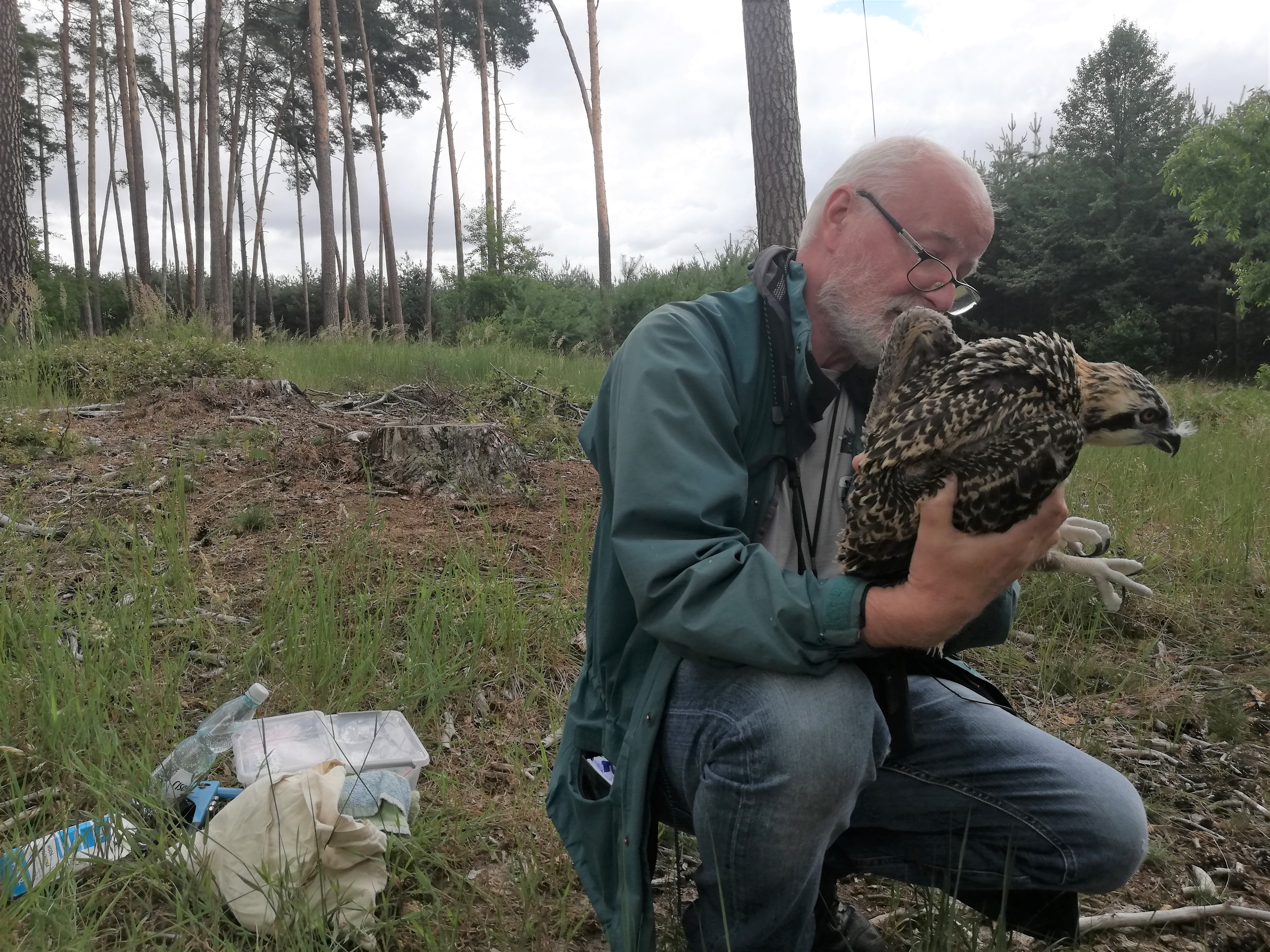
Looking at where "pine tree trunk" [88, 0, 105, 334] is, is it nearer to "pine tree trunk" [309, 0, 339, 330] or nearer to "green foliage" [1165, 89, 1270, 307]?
"pine tree trunk" [309, 0, 339, 330]

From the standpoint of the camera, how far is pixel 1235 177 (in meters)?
14.1

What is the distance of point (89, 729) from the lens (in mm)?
2277

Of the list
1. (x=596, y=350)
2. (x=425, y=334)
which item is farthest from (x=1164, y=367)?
(x=425, y=334)

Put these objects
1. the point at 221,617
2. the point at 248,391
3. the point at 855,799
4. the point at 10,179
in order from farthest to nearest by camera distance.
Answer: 1. the point at 10,179
2. the point at 248,391
3. the point at 221,617
4. the point at 855,799

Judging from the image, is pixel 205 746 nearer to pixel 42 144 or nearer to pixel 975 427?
pixel 975 427

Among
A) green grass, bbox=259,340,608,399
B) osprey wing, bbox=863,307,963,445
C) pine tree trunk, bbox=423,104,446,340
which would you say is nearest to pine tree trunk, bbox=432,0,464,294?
pine tree trunk, bbox=423,104,446,340

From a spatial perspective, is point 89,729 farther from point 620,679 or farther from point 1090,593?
point 1090,593

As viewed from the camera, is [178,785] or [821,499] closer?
[821,499]

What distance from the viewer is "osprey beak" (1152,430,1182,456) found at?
1774mm

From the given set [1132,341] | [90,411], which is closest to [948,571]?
[90,411]

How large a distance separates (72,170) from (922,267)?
31032 millimetres

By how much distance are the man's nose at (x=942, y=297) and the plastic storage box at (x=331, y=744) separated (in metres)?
1.95

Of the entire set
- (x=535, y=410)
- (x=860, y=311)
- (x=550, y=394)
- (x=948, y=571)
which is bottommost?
(x=948, y=571)

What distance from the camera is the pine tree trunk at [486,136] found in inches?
741
